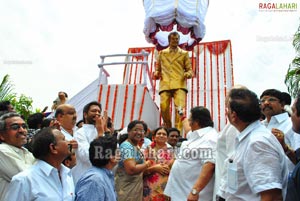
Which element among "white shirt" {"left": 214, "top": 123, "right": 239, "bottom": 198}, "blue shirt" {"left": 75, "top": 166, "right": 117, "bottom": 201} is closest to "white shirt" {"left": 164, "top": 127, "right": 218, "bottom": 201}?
"white shirt" {"left": 214, "top": 123, "right": 239, "bottom": 198}

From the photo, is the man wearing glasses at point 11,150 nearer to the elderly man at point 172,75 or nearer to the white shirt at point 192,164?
the white shirt at point 192,164

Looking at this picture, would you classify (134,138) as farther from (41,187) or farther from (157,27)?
(157,27)

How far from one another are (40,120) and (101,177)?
1963 mm

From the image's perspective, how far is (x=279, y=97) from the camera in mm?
2973

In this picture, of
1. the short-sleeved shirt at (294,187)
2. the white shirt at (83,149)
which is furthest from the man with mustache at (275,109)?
the white shirt at (83,149)

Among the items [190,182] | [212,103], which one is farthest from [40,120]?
[212,103]

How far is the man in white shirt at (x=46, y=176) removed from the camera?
201cm

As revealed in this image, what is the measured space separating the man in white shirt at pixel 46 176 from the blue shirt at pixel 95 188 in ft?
0.19

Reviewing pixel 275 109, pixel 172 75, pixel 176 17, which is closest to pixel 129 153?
pixel 275 109

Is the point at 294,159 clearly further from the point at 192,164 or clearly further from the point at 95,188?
the point at 95,188

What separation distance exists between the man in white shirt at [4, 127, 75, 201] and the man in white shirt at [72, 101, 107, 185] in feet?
3.32

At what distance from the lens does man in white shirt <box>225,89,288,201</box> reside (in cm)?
200

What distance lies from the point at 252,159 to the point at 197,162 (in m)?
0.91

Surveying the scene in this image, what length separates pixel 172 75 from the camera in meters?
6.63
